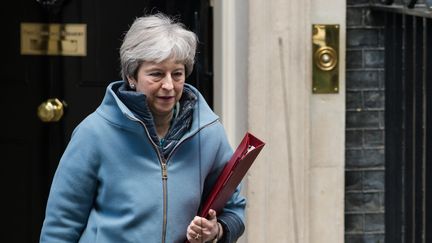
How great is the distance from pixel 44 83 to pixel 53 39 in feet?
0.75

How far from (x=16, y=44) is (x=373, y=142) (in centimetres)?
183

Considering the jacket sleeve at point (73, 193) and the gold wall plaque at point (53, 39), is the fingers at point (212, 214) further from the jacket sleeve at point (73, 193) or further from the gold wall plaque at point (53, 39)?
the gold wall plaque at point (53, 39)

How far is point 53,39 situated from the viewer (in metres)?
5.84

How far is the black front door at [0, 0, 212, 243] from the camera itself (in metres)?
5.83

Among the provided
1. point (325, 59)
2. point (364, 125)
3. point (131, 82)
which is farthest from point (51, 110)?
point (131, 82)

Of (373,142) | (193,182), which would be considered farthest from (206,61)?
(193,182)

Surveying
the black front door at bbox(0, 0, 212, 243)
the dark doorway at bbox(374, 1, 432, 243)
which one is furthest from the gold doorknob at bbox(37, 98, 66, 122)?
the dark doorway at bbox(374, 1, 432, 243)

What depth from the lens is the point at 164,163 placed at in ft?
11.8

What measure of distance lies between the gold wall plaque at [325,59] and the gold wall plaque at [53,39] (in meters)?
1.18

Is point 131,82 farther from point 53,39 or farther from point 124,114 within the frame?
point 53,39

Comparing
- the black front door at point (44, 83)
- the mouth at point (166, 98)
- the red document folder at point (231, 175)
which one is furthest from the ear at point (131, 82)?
the black front door at point (44, 83)

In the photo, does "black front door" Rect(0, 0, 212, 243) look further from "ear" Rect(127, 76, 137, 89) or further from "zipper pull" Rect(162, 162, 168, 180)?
"zipper pull" Rect(162, 162, 168, 180)

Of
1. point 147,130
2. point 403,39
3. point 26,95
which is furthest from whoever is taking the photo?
point 26,95

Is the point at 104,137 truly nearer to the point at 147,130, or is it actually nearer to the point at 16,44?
the point at 147,130
